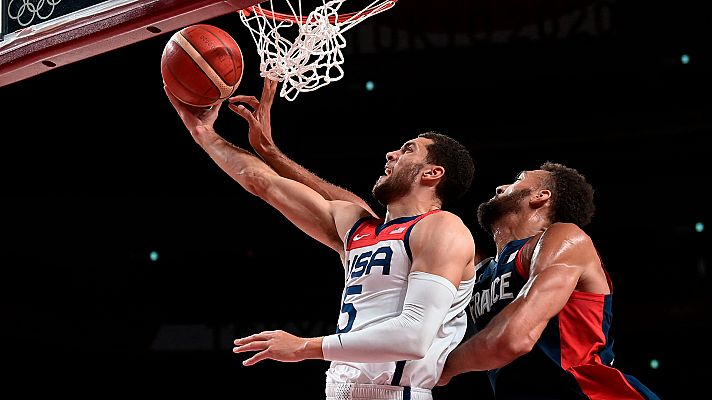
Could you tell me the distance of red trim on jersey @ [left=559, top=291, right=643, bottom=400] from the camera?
284 centimetres

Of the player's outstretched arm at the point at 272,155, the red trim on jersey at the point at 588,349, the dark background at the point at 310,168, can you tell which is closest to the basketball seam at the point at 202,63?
the player's outstretched arm at the point at 272,155

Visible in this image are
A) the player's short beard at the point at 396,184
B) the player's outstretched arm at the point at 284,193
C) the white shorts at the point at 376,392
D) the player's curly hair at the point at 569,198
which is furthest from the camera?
the player's curly hair at the point at 569,198

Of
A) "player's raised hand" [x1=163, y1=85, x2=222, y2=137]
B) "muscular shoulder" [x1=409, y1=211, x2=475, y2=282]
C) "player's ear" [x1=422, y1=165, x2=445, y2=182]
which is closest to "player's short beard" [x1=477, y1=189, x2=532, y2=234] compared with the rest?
"player's ear" [x1=422, y1=165, x2=445, y2=182]

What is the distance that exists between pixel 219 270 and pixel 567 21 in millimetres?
4191

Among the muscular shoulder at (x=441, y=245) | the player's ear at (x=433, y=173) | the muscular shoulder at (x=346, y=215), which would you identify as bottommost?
the muscular shoulder at (x=441, y=245)

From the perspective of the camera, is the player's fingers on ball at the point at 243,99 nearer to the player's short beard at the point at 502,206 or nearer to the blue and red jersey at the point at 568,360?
the player's short beard at the point at 502,206

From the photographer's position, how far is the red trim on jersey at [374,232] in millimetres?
2828

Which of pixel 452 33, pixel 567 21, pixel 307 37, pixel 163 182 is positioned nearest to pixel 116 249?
pixel 163 182

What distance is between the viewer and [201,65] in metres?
3.27

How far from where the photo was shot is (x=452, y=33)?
8.83 meters

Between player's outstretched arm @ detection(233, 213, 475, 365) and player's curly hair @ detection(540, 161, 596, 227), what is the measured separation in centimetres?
83

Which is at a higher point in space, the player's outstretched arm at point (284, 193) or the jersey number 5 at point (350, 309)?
the player's outstretched arm at point (284, 193)

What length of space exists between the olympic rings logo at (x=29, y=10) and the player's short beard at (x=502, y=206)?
1.74 m

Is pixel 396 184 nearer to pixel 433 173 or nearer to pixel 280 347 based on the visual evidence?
pixel 433 173
